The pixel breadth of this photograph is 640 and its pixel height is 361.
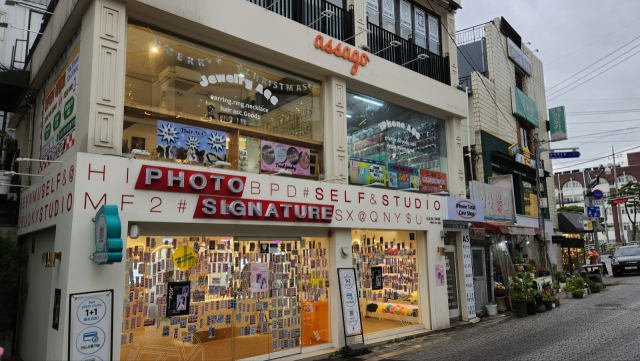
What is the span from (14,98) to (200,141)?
675 cm

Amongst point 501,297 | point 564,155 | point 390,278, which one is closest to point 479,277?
point 501,297

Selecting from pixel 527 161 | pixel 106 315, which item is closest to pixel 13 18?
pixel 106 315

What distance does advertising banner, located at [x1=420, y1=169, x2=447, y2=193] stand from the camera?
13906 millimetres

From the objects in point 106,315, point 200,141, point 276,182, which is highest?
point 200,141

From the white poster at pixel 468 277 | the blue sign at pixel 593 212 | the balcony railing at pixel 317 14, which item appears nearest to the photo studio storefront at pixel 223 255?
the white poster at pixel 468 277

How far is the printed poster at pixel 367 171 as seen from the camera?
11844mm

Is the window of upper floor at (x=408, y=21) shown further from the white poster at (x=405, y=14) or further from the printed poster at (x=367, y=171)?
the printed poster at (x=367, y=171)

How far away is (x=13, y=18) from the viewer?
1531 centimetres

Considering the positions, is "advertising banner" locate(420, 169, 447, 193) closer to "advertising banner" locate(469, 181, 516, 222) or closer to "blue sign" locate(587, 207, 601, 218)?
"advertising banner" locate(469, 181, 516, 222)

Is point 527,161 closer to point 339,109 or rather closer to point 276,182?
point 339,109

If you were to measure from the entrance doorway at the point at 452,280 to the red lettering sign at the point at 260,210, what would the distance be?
5408 millimetres

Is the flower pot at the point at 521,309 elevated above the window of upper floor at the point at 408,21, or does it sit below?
below

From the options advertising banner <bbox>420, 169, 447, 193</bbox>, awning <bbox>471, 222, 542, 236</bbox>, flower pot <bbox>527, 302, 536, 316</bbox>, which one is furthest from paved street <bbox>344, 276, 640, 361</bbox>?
advertising banner <bbox>420, 169, 447, 193</bbox>

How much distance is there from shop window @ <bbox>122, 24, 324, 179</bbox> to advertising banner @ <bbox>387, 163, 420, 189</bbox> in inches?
101
